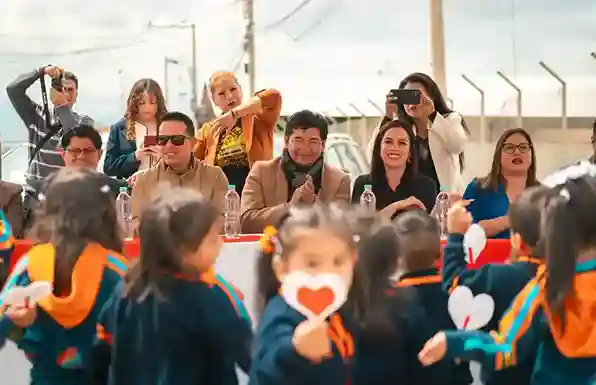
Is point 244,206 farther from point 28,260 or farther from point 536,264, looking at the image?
point 536,264

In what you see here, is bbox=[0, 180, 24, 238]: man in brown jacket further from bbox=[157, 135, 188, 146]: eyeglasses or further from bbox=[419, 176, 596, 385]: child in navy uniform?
bbox=[419, 176, 596, 385]: child in navy uniform

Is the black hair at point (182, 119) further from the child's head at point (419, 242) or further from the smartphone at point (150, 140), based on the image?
the child's head at point (419, 242)

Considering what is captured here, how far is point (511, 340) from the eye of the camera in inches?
69.7

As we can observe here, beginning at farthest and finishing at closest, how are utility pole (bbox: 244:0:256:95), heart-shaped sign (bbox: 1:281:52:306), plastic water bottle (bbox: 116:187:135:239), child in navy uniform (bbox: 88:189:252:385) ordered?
1. utility pole (bbox: 244:0:256:95)
2. plastic water bottle (bbox: 116:187:135:239)
3. heart-shaped sign (bbox: 1:281:52:306)
4. child in navy uniform (bbox: 88:189:252:385)

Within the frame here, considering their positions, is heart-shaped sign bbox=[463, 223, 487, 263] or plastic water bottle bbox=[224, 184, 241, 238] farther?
plastic water bottle bbox=[224, 184, 241, 238]

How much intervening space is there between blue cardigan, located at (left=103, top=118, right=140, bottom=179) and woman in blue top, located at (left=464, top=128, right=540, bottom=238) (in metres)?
1.50

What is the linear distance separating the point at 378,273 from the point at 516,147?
1392 mm

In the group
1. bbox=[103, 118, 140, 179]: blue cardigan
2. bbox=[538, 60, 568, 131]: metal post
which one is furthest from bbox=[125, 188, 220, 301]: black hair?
bbox=[538, 60, 568, 131]: metal post

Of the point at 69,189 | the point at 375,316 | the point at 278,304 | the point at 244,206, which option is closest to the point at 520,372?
the point at 375,316

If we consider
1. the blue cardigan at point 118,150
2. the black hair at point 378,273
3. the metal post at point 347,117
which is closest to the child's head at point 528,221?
the black hair at point 378,273

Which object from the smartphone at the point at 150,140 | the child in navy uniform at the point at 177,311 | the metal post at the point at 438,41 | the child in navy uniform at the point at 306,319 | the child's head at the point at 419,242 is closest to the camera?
the child in navy uniform at the point at 306,319

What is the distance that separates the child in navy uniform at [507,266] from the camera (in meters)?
1.86

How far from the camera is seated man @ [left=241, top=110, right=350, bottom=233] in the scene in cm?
299

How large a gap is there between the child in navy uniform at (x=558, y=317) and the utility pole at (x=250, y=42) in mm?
5638
